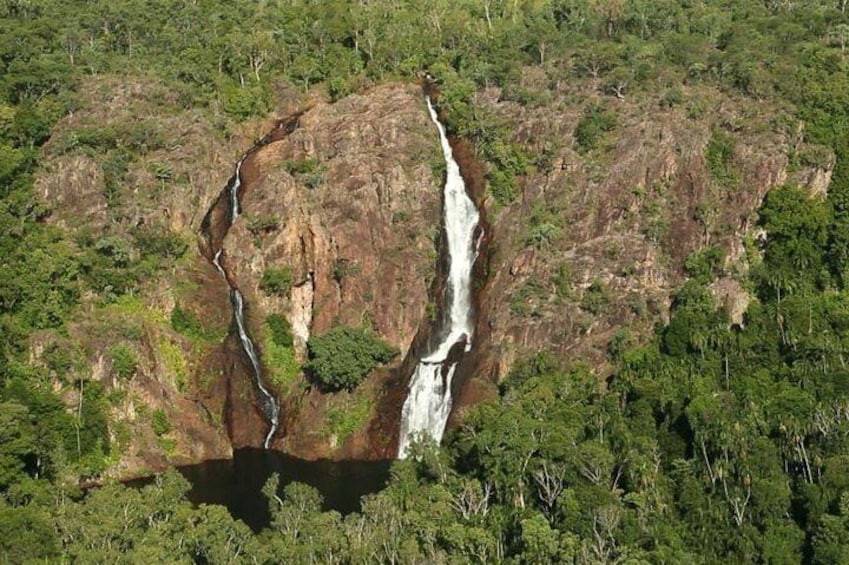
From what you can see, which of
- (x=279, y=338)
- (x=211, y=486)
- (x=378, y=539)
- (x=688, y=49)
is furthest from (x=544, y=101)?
(x=378, y=539)

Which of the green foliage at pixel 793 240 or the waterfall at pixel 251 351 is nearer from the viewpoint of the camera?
the green foliage at pixel 793 240

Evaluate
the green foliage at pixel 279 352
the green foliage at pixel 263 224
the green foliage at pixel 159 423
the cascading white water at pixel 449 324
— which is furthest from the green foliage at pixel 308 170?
the green foliage at pixel 159 423

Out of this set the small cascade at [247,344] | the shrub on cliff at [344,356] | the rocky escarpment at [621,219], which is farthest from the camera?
the small cascade at [247,344]

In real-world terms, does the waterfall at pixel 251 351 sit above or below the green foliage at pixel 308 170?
below

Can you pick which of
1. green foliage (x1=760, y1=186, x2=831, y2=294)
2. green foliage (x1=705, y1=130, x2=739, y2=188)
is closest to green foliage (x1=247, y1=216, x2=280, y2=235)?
green foliage (x1=705, y1=130, x2=739, y2=188)

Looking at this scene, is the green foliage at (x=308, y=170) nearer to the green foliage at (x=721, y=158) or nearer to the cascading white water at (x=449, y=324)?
the cascading white water at (x=449, y=324)

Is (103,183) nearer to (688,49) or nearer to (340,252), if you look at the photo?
(340,252)
